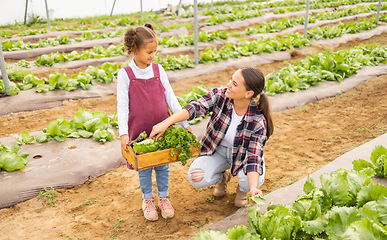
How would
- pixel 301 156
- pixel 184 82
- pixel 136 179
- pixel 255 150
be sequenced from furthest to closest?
1. pixel 184 82
2. pixel 301 156
3. pixel 136 179
4. pixel 255 150

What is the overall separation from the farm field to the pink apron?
35.4 inches

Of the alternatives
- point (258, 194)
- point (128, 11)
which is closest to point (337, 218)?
point (258, 194)

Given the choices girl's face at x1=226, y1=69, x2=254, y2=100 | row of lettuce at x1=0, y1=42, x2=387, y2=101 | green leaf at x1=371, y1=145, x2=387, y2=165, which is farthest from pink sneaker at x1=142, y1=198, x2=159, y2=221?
row of lettuce at x1=0, y1=42, x2=387, y2=101

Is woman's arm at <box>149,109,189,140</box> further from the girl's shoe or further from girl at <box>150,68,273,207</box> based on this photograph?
the girl's shoe

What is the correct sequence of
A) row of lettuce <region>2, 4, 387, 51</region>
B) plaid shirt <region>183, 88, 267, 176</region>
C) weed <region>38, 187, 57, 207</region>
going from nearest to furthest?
plaid shirt <region>183, 88, 267, 176</region>, weed <region>38, 187, 57, 207</region>, row of lettuce <region>2, 4, 387, 51</region>

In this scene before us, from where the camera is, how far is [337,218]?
6.91 ft

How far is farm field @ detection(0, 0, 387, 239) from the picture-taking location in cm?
312

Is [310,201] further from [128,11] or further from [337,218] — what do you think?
[128,11]

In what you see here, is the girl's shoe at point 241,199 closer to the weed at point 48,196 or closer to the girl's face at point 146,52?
the girl's face at point 146,52

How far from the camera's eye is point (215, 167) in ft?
10.2

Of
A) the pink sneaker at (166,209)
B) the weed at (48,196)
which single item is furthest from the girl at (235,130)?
the weed at (48,196)

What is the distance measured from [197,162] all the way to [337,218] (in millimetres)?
1369

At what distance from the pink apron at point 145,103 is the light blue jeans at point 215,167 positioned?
55 centimetres

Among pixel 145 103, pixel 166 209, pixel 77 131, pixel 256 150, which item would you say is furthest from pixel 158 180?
pixel 77 131
